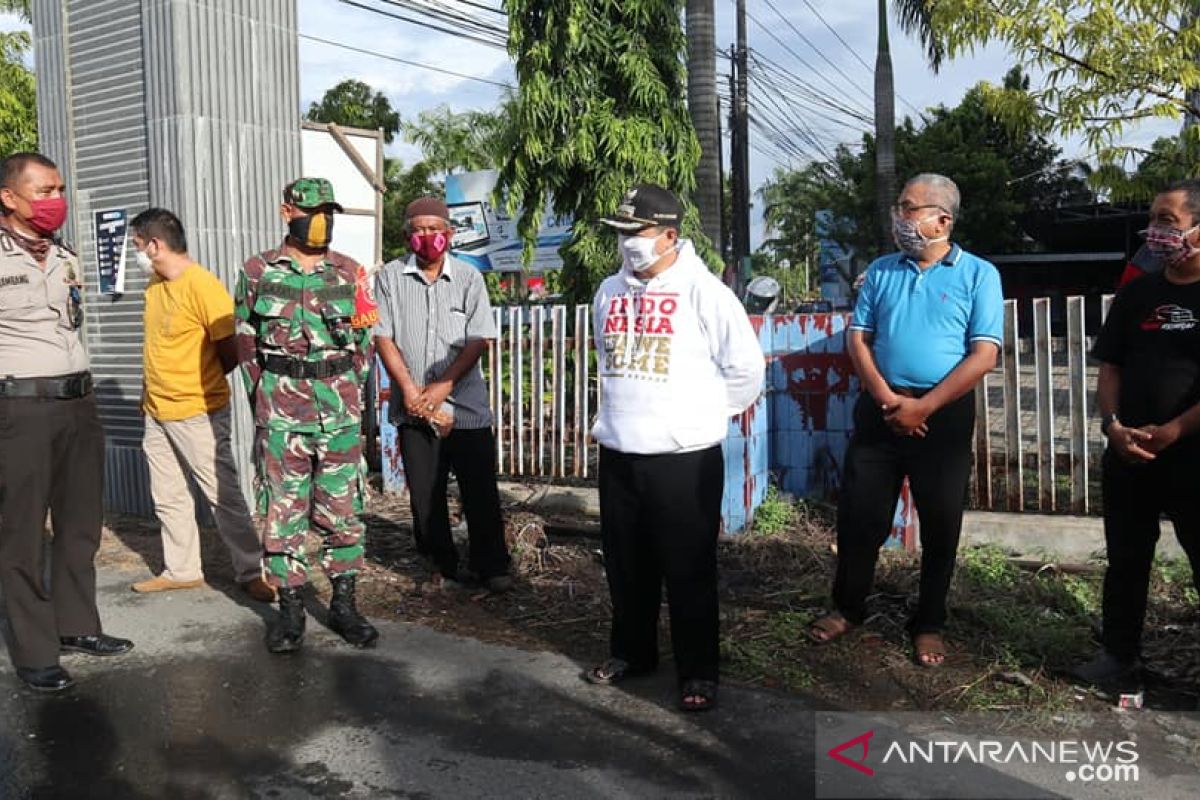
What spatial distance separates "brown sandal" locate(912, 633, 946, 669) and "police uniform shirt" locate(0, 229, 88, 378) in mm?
3589

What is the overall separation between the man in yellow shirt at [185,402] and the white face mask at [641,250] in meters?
2.37

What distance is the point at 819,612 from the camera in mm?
4570

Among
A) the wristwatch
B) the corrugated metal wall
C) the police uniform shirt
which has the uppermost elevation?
the corrugated metal wall

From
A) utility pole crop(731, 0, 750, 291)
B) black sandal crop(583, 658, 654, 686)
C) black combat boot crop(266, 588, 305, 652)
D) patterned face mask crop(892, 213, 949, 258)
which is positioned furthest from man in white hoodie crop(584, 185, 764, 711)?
utility pole crop(731, 0, 750, 291)

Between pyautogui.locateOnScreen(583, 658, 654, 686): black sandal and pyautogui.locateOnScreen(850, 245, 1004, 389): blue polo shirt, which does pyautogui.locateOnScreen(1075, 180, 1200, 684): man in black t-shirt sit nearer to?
pyautogui.locateOnScreen(850, 245, 1004, 389): blue polo shirt

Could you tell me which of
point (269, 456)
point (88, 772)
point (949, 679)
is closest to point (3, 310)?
point (269, 456)

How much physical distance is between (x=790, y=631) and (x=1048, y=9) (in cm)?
444

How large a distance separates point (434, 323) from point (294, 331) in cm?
88

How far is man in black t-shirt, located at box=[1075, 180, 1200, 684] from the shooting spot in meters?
3.49

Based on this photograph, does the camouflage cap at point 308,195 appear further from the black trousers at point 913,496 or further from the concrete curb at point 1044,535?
the concrete curb at point 1044,535

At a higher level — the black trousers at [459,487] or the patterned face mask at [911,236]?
the patterned face mask at [911,236]

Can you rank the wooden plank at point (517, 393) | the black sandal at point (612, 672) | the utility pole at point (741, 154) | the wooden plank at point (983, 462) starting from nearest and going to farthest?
the black sandal at point (612, 672) → the wooden plank at point (983, 462) → the wooden plank at point (517, 393) → the utility pole at point (741, 154)

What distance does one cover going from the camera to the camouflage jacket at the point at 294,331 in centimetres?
419

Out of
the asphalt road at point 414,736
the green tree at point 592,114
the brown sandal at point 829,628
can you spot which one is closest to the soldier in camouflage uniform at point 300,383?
the asphalt road at point 414,736
